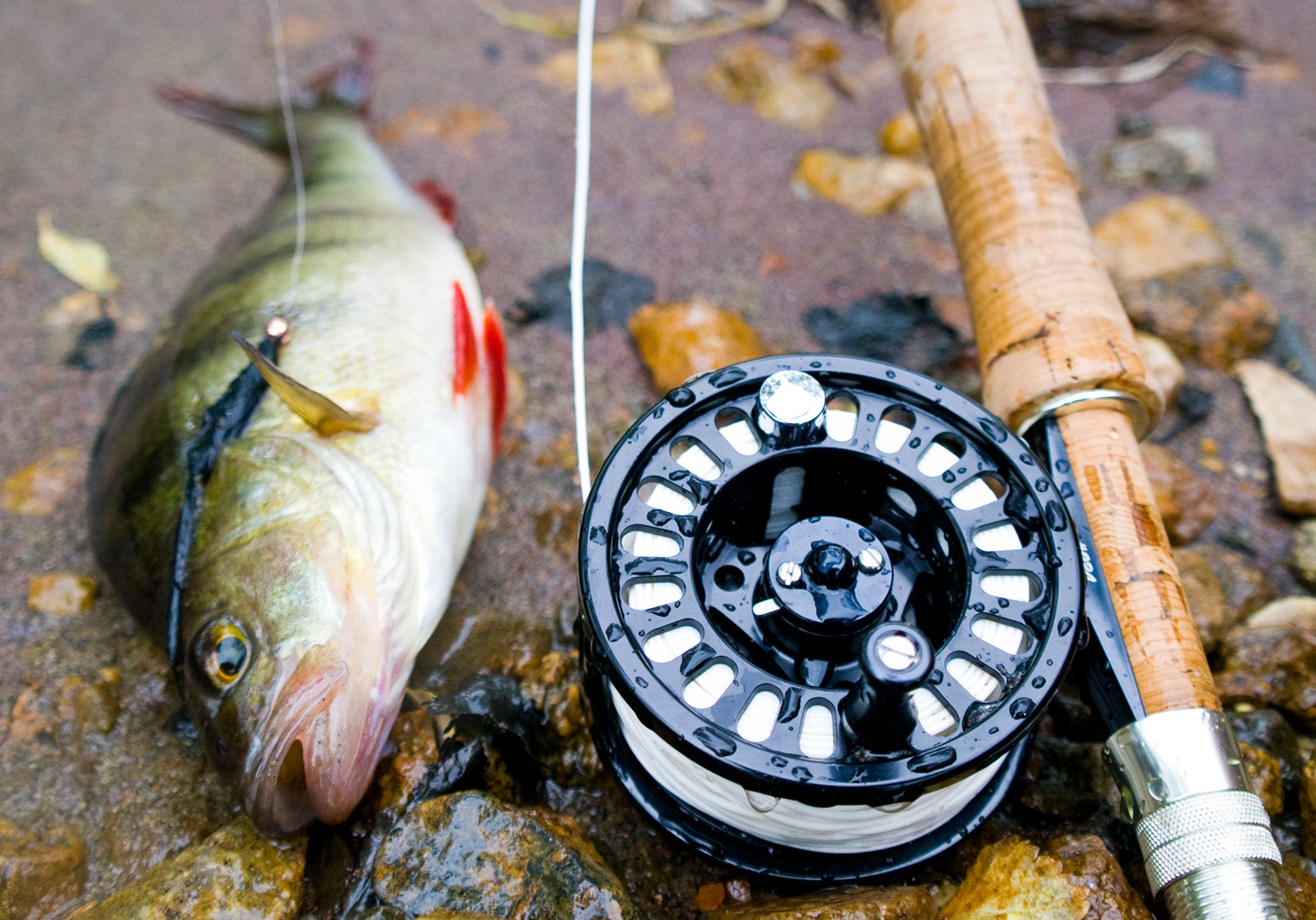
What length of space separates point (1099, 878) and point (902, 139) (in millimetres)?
2655

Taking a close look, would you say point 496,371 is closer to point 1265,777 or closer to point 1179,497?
point 1179,497

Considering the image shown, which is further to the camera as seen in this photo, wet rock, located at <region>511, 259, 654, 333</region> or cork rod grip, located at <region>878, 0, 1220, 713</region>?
wet rock, located at <region>511, 259, 654, 333</region>

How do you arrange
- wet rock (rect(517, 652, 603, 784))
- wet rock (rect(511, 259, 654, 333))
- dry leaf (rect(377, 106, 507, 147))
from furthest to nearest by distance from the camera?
dry leaf (rect(377, 106, 507, 147)), wet rock (rect(511, 259, 654, 333)), wet rock (rect(517, 652, 603, 784))

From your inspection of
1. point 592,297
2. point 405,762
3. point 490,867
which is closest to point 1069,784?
point 490,867

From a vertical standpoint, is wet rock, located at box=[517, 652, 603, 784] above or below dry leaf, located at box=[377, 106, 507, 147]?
below

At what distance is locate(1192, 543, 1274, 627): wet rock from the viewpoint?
2.21 meters

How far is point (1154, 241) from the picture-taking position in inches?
116

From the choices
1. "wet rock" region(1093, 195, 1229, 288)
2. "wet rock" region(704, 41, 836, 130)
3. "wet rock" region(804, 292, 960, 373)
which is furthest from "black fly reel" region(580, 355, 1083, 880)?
"wet rock" region(704, 41, 836, 130)

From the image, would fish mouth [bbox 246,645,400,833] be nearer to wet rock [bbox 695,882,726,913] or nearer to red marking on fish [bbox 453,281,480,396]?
wet rock [bbox 695,882,726,913]

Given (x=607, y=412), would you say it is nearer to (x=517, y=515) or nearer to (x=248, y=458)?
(x=517, y=515)

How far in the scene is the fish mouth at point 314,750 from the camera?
1731 mm

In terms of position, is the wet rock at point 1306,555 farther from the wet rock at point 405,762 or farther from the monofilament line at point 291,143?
the monofilament line at point 291,143

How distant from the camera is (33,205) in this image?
3195 millimetres

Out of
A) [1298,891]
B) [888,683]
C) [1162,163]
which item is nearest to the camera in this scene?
[888,683]
